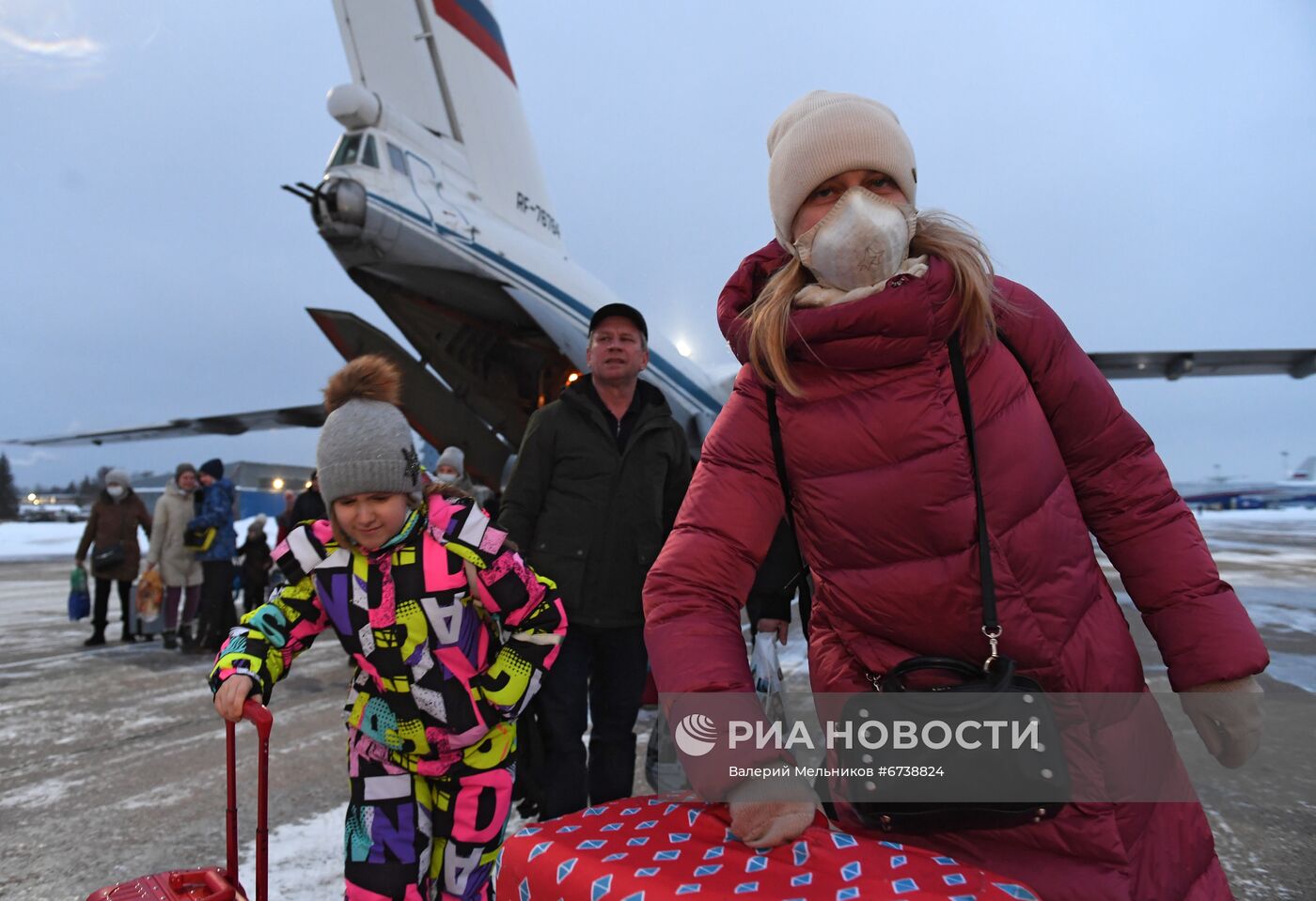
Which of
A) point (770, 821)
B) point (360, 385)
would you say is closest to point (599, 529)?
point (360, 385)

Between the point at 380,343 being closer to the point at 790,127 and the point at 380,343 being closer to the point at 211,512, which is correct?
the point at 211,512

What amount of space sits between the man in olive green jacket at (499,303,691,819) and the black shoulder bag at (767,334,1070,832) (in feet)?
5.31

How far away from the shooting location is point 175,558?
6969 millimetres

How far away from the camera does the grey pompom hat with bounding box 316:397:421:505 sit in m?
1.86

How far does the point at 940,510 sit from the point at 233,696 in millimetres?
1429

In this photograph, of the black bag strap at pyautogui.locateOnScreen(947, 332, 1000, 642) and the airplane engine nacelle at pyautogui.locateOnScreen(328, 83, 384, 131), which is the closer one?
the black bag strap at pyautogui.locateOnScreen(947, 332, 1000, 642)

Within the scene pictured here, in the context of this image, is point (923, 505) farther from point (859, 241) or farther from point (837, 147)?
point (837, 147)

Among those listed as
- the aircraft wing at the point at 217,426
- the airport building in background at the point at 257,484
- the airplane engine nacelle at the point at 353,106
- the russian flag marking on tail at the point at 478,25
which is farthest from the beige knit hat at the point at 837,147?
the airport building in background at the point at 257,484

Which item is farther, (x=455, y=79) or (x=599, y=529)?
(x=455, y=79)

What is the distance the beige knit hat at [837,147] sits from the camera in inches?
50.3

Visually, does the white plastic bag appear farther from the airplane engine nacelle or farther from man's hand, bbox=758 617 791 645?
the airplane engine nacelle

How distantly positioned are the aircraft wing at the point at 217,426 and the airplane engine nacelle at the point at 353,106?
31.4ft

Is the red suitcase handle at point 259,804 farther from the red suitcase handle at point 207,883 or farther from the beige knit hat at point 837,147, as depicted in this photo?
the beige knit hat at point 837,147

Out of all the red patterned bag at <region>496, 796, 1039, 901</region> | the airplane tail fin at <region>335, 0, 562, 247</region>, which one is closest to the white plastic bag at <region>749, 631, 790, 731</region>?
the red patterned bag at <region>496, 796, 1039, 901</region>
